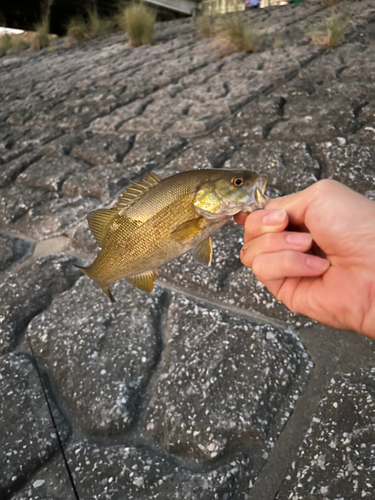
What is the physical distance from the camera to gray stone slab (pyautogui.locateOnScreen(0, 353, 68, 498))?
1745 mm

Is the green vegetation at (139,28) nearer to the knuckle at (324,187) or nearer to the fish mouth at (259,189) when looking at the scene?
the knuckle at (324,187)

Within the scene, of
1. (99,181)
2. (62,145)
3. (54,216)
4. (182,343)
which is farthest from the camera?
(62,145)

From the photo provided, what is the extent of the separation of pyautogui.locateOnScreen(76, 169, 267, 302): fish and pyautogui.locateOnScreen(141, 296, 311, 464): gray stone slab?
900 millimetres

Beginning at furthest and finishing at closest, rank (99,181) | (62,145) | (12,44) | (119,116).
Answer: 1. (12,44)
2. (119,116)
3. (62,145)
4. (99,181)

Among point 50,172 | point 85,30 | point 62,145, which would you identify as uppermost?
point 85,30

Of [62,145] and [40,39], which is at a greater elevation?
[40,39]

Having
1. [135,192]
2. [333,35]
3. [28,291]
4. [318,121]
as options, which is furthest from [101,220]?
[333,35]

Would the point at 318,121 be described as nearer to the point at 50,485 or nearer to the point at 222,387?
the point at 222,387

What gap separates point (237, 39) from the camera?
6.05m

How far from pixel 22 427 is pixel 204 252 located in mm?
1351

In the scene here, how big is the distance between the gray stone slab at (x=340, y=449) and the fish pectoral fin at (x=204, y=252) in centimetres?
98

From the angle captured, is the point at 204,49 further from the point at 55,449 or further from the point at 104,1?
the point at 104,1

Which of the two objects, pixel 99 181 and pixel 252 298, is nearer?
pixel 252 298

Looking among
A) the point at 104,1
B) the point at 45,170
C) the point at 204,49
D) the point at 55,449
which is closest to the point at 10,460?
the point at 55,449
